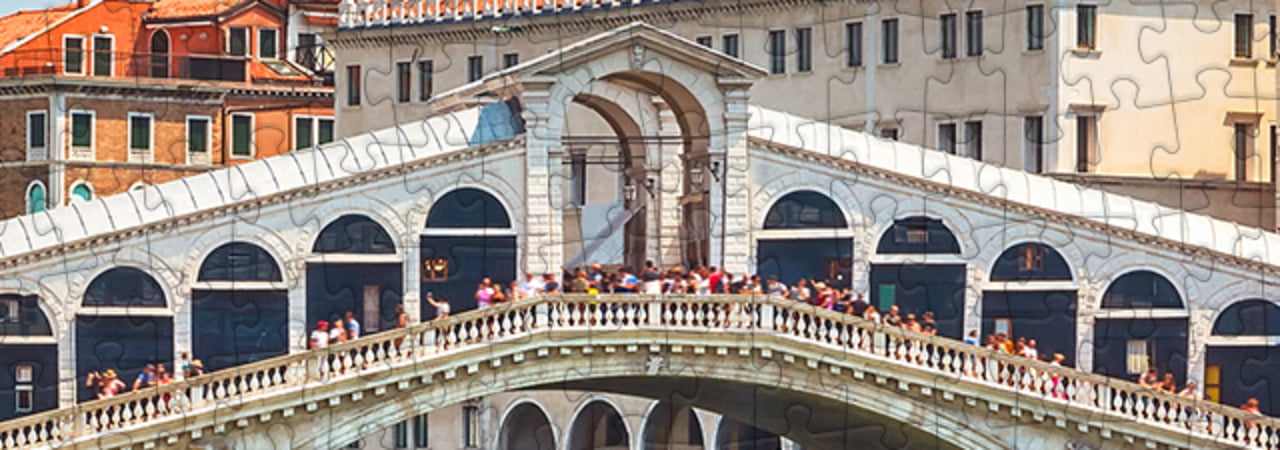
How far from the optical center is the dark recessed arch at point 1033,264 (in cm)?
7506

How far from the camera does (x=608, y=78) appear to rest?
243 ft

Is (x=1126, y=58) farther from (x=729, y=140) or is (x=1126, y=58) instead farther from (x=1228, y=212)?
(x=729, y=140)

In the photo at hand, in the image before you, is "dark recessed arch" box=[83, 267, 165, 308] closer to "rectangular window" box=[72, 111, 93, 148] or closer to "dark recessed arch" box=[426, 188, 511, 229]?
"dark recessed arch" box=[426, 188, 511, 229]

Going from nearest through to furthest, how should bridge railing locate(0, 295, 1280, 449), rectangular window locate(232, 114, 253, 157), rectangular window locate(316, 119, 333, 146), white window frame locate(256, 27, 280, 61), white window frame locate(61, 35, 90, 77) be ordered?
bridge railing locate(0, 295, 1280, 449)
white window frame locate(61, 35, 90, 77)
rectangular window locate(232, 114, 253, 157)
rectangular window locate(316, 119, 333, 146)
white window frame locate(256, 27, 280, 61)

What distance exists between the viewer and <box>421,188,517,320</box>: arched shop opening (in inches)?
2891

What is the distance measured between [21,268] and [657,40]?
40.9 feet

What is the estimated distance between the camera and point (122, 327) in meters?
71.1

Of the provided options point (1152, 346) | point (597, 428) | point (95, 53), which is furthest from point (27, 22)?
point (1152, 346)

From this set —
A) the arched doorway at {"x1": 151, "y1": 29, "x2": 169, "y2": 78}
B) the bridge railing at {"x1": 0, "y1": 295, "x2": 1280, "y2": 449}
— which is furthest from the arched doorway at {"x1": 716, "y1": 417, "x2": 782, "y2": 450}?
the arched doorway at {"x1": 151, "y1": 29, "x2": 169, "y2": 78}

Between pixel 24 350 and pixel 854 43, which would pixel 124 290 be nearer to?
pixel 24 350

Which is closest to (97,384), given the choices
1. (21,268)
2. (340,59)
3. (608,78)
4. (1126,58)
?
(21,268)

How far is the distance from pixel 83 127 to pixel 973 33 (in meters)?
30.1

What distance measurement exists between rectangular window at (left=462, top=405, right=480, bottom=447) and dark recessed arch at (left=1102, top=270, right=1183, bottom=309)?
23.8 metres

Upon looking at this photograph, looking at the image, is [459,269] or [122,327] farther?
[459,269]
